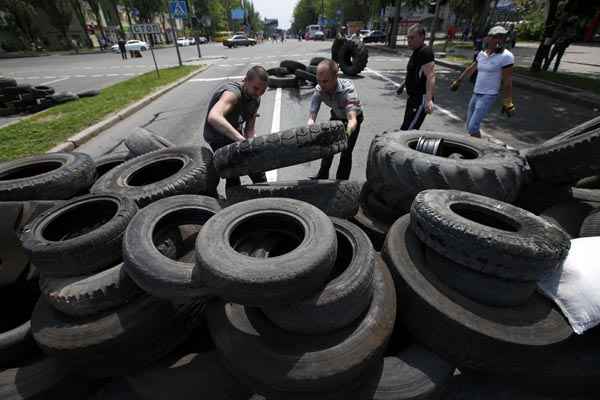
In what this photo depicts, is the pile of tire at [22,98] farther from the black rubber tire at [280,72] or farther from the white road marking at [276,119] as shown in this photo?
the black rubber tire at [280,72]

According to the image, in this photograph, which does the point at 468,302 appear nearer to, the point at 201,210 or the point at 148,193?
the point at 201,210

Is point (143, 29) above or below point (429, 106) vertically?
above

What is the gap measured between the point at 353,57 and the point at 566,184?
13232 millimetres

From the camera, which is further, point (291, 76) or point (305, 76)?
point (291, 76)

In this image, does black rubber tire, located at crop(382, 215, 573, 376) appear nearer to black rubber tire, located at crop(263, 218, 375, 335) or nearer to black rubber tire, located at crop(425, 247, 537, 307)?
black rubber tire, located at crop(425, 247, 537, 307)

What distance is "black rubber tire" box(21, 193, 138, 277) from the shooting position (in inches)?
81.0

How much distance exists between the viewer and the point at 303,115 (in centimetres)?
852

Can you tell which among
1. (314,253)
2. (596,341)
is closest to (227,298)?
(314,253)

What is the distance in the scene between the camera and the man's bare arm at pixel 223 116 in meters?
3.05

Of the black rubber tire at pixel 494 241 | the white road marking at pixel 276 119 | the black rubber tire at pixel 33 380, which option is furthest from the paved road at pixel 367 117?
the black rubber tire at pixel 33 380

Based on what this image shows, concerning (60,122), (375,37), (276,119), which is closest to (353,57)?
(276,119)

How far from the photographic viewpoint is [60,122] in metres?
7.77

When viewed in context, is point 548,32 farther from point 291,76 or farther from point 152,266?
point 152,266

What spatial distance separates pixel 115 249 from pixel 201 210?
73cm
